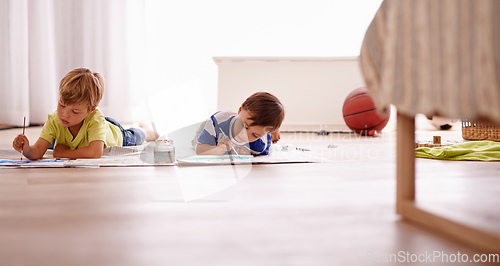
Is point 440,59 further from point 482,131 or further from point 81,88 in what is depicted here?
point 482,131

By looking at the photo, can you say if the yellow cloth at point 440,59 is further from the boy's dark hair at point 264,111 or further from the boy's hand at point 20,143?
the boy's hand at point 20,143

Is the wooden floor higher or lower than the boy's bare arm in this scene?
lower

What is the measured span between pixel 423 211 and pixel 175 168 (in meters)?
0.95

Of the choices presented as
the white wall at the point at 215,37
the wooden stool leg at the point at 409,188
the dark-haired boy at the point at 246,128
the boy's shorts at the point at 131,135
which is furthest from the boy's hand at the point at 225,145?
the white wall at the point at 215,37

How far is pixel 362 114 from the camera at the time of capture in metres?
3.41

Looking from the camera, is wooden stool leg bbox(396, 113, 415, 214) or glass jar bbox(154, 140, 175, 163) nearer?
wooden stool leg bbox(396, 113, 415, 214)

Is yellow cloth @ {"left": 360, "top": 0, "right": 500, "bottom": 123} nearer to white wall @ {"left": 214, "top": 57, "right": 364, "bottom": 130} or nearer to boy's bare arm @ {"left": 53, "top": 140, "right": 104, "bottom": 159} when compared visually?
boy's bare arm @ {"left": 53, "top": 140, "right": 104, "bottom": 159}

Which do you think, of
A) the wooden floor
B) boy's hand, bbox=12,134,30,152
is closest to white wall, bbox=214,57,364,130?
boy's hand, bbox=12,134,30,152

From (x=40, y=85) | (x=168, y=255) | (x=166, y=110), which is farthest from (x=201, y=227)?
(x=40, y=85)

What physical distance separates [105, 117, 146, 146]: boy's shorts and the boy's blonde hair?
497 millimetres

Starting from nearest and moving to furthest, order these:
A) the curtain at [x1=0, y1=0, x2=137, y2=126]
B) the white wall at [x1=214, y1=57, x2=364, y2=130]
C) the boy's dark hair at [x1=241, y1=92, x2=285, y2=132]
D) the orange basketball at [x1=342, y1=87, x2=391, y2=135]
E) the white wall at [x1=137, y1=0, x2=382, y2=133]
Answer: the boy's dark hair at [x1=241, y1=92, x2=285, y2=132] < the orange basketball at [x1=342, y1=87, x2=391, y2=135] < the curtain at [x1=0, y1=0, x2=137, y2=126] < the white wall at [x1=214, y1=57, x2=364, y2=130] < the white wall at [x1=137, y1=0, x2=382, y2=133]

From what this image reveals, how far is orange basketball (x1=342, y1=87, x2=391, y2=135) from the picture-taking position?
338 centimetres

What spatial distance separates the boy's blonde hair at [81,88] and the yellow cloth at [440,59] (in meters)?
1.28

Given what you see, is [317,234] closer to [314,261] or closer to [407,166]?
[314,261]
